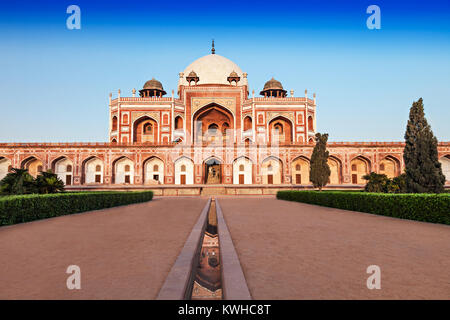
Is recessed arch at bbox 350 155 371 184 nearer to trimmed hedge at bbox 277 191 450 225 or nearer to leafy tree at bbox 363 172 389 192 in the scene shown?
leafy tree at bbox 363 172 389 192

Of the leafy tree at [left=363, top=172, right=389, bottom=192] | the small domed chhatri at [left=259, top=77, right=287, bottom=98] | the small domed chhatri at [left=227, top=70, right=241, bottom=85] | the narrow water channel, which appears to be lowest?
the narrow water channel

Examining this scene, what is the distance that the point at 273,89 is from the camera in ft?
133

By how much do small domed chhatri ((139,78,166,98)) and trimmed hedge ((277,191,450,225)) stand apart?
3366 centimetres

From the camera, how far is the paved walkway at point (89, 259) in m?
2.74

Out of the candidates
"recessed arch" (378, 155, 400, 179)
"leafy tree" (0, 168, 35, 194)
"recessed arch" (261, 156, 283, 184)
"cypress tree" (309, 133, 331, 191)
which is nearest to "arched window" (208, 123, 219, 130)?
"recessed arch" (261, 156, 283, 184)

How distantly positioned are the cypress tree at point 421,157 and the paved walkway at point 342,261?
4.69 meters

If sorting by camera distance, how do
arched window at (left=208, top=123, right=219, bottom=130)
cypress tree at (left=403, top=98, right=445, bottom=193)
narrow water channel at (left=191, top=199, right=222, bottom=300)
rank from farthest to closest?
arched window at (left=208, top=123, right=219, bottom=130) → cypress tree at (left=403, top=98, right=445, bottom=193) → narrow water channel at (left=191, top=199, right=222, bottom=300)

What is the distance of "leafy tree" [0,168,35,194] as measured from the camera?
31.7 ft
